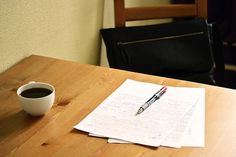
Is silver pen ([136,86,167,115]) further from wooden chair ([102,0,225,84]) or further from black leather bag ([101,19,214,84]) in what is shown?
wooden chair ([102,0,225,84])

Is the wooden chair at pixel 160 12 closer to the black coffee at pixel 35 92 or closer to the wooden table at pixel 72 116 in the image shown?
the wooden table at pixel 72 116

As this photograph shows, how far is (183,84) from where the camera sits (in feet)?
3.67

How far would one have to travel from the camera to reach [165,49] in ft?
5.02

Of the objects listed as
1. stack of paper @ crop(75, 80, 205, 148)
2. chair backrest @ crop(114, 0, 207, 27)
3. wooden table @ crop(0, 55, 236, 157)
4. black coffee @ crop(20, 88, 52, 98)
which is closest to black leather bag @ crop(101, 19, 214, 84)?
chair backrest @ crop(114, 0, 207, 27)

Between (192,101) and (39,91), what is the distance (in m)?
0.41

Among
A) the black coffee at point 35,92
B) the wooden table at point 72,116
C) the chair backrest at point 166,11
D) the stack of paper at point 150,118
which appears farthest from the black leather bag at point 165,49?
the black coffee at point 35,92

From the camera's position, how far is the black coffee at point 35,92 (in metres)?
0.96

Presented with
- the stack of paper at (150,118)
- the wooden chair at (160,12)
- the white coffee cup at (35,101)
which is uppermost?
the wooden chair at (160,12)

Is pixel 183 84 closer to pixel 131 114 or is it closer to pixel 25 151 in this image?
pixel 131 114

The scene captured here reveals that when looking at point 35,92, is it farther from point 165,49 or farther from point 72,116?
point 165,49

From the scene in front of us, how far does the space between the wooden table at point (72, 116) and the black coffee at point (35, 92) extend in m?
0.05

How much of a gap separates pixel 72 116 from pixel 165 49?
0.68 m

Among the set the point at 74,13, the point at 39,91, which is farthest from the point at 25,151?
the point at 74,13

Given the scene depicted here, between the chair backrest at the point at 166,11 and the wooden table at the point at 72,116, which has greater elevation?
the chair backrest at the point at 166,11
